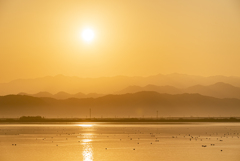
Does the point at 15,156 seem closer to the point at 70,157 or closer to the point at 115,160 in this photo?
the point at 70,157

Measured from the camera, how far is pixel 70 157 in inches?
2527

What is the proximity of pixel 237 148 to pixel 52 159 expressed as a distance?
34.1 metres

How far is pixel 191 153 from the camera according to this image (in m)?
69.4

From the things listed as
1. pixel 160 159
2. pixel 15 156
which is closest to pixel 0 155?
pixel 15 156

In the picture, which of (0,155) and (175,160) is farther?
(0,155)

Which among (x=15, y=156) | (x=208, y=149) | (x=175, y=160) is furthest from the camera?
(x=208, y=149)

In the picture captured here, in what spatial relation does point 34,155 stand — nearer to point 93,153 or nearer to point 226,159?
point 93,153

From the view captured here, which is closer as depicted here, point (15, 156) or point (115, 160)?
point (115, 160)

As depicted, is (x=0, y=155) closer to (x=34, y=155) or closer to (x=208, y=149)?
(x=34, y=155)

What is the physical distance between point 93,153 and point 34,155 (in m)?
9.38

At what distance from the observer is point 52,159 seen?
204 ft

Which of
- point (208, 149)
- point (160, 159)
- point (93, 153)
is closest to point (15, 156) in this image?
point (93, 153)

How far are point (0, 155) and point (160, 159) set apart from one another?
25.3m

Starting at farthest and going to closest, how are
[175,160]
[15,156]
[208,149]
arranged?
1. [208,149]
2. [15,156]
3. [175,160]
